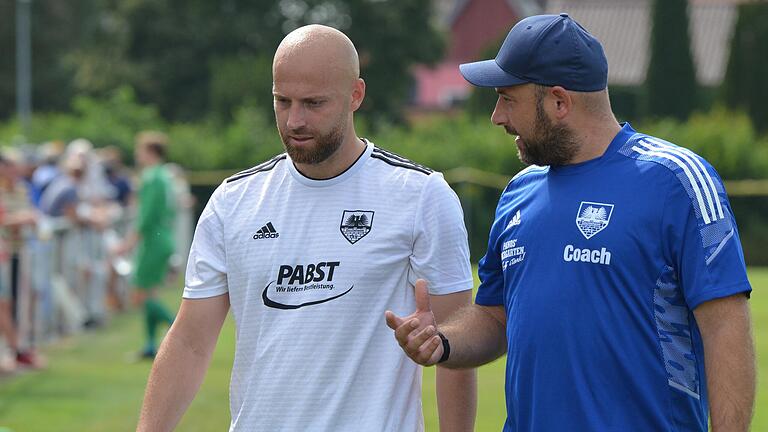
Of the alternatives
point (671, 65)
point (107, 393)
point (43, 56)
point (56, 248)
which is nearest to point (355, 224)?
point (107, 393)

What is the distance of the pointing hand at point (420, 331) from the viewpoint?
421cm

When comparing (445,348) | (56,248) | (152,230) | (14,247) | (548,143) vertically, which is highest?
(548,143)

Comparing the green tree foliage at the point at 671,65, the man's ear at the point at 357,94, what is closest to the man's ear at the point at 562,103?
the man's ear at the point at 357,94

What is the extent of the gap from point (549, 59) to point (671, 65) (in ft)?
140

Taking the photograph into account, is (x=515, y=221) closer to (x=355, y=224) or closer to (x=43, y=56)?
(x=355, y=224)

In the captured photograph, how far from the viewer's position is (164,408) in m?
4.69

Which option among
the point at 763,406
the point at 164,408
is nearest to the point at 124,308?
the point at 763,406

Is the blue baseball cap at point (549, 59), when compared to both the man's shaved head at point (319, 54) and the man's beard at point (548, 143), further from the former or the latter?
the man's shaved head at point (319, 54)

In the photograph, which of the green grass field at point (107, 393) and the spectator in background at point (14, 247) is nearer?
the green grass field at point (107, 393)

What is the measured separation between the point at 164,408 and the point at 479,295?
106cm

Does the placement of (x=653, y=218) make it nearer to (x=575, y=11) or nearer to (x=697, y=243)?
(x=697, y=243)

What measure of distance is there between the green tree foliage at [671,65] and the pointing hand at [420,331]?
4237 cm

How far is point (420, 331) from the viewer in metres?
4.23

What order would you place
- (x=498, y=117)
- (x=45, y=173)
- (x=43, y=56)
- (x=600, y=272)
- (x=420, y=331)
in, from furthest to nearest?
(x=43, y=56) → (x=45, y=173) → (x=498, y=117) → (x=420, y=331) → (x=600, y=272)
